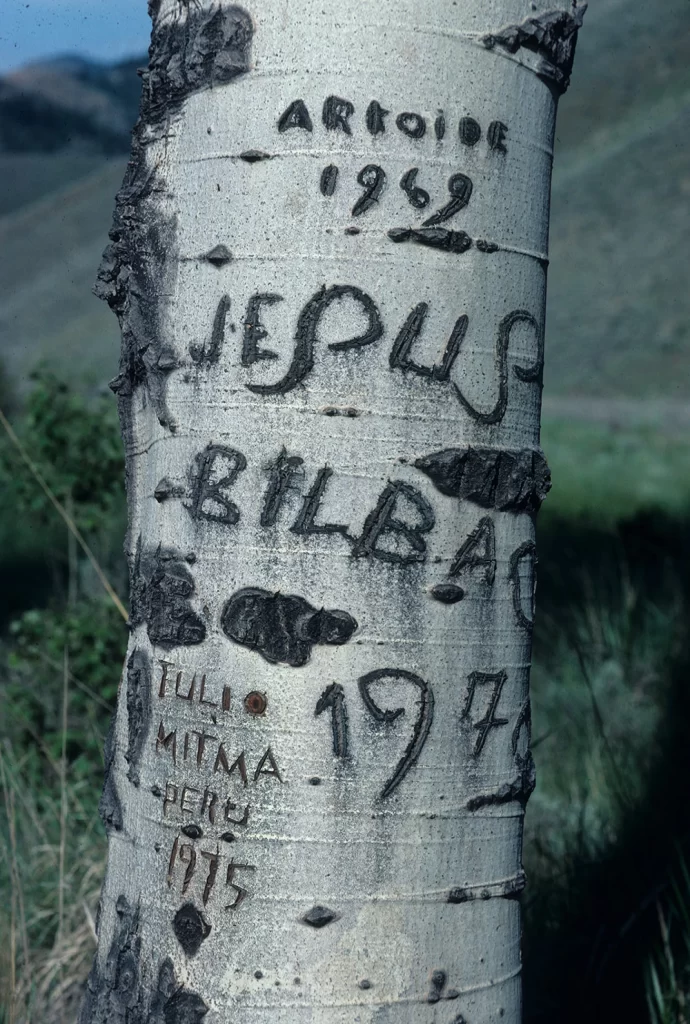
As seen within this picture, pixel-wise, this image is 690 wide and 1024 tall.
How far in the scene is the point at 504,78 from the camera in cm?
141

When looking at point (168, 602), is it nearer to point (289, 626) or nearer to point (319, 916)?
point (289, 626)

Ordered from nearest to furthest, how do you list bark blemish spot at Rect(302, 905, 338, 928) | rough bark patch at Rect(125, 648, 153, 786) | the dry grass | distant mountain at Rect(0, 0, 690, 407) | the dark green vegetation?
1. bark blemish spot at Rect(302, 905, 338, 928)
2. rough bark patch at Rect(125, 648, 153, 786)
3. the dry grass
4. the dark green vegetation
5. distant mountain at Rect(0, 0, 690, 407)

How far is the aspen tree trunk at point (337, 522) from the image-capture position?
134 centimetres

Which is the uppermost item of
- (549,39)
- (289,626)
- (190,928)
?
(549,39)

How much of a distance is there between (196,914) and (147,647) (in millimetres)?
325

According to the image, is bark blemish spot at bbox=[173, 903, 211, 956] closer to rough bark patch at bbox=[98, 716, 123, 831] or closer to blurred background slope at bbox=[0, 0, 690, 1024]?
rough bark patch at bbox=[98, 716, 123, 831]

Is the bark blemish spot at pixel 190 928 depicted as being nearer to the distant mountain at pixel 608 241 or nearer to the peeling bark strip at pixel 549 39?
the peeling bark strip at pixel 549 39

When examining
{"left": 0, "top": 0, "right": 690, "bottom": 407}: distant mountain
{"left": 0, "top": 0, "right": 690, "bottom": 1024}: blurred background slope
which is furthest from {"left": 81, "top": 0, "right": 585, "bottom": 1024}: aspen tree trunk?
{"left": 0, "top": 0, "right": 690, "bottom": 407}: distant mountain

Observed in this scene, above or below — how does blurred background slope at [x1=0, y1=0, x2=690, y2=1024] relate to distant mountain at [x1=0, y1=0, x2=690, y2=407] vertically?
below

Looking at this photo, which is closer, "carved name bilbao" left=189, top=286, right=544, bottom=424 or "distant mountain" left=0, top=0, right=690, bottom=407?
"carved name bilbao" left=189, top=286, right=544, bottom=424

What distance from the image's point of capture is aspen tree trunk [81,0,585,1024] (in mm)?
1339

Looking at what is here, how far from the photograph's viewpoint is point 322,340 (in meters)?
1.34

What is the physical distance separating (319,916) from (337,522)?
449 mm

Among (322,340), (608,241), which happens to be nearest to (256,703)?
(322,340)
